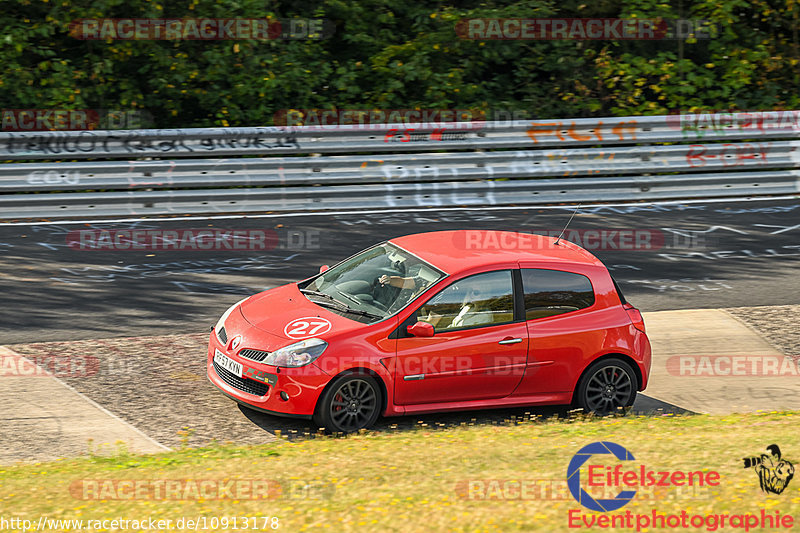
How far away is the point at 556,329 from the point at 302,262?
4.87 metres

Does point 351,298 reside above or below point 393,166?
below

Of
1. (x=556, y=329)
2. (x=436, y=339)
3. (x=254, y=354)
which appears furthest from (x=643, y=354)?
(x=254, y=354)

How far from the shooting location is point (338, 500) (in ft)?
17.9

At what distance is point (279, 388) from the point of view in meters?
7.45

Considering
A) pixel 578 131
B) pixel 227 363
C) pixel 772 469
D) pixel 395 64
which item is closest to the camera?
Result: pixel 772 469

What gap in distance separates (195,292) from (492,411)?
4250 mm

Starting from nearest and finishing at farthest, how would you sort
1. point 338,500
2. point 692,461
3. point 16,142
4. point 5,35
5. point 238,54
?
point 338,500
point 692,461
point 16,142
point 5,35
point 238,54

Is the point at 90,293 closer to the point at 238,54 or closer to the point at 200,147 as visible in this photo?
the point at 200,147

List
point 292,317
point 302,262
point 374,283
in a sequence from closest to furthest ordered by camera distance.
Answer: point 292,317 < point 374,283 < point 302,262

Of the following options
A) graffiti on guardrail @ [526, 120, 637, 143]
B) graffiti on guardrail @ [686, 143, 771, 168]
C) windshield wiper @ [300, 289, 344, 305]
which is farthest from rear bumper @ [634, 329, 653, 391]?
graffiti on guardrail @ [686, 143, 771, 168]

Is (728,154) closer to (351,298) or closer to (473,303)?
(473,303)

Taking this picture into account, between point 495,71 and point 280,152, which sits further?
point 495,71

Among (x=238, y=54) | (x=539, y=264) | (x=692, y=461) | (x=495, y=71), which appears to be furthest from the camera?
(x=495, y=71)

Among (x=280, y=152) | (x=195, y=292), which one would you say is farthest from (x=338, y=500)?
(x=280, y=152)
